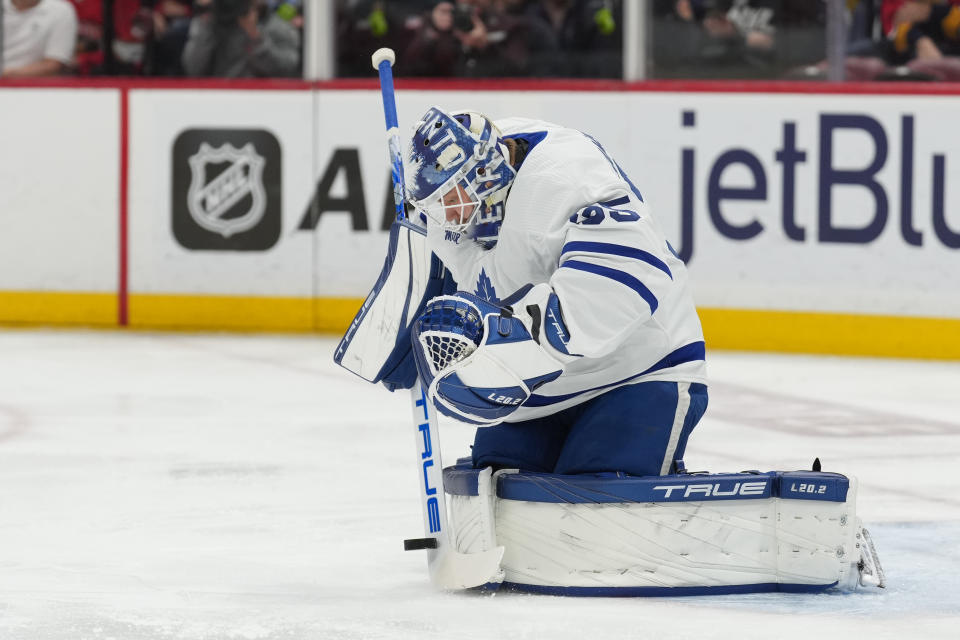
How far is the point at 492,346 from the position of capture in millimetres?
2852

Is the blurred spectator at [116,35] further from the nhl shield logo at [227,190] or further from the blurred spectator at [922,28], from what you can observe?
the blurred spectator at [922,28]

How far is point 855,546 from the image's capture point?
303 cm

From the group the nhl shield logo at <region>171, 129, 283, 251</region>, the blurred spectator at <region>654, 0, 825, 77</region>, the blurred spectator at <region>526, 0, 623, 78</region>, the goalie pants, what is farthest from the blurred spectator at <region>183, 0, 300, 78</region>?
the goalie pants

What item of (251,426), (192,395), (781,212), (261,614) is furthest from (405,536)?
(781,212)

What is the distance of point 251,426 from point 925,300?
8.54 ft

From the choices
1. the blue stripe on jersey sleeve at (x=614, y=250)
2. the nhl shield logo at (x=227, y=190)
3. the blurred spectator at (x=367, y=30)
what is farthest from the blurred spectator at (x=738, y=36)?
the blue stripe on jersey sleeve at (x=614, y=250)

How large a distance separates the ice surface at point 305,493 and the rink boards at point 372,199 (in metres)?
0.29

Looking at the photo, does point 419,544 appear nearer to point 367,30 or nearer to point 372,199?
point 372,199

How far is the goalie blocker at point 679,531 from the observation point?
9.83ft

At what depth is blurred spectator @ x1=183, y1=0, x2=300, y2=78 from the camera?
285 inches

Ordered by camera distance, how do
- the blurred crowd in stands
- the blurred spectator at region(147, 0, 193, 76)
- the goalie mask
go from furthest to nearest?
the blurred spectator at region(147, 0, 193, 76) < the blurred crowd in stands < the goalie mask

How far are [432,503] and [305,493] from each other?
0.89 meters

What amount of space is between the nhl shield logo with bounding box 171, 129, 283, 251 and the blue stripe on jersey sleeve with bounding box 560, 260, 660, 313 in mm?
4410

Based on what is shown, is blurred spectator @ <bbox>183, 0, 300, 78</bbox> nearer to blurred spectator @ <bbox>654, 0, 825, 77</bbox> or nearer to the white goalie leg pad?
blurred spectator @ <bbox>654, 0, 825, 77</bbox>
